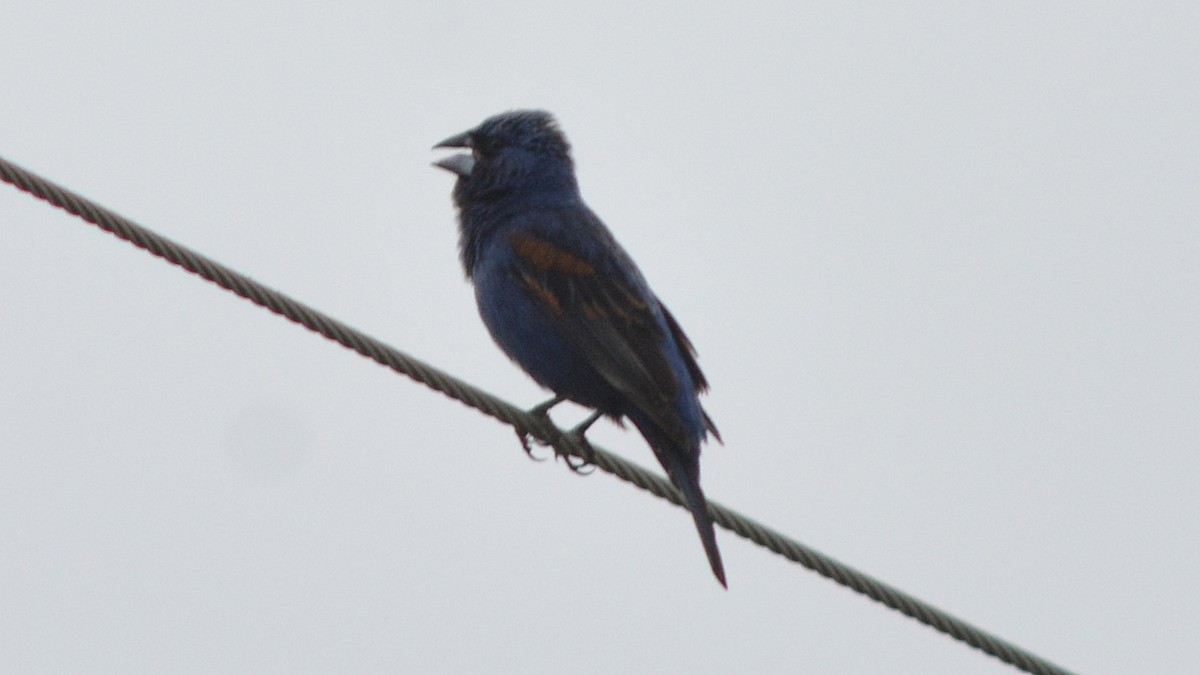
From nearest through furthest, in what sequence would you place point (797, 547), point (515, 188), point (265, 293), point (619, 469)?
1. point (265, 293)
2. point (797, 547)
3. point (619, 469)
4. point (515, 188)

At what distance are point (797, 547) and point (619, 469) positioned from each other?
77 cm

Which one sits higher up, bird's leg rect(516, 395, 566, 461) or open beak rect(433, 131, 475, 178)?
open beak rect(433, 131, 475, 178)

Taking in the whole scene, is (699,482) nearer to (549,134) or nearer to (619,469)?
(619,469)

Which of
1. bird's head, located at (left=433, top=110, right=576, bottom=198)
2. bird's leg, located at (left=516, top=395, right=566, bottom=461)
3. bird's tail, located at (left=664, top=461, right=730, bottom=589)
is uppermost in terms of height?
bird's head, located at (left=433, top=110, right=576, bottom=198)

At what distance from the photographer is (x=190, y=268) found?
468 cm

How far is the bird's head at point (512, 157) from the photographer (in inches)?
314

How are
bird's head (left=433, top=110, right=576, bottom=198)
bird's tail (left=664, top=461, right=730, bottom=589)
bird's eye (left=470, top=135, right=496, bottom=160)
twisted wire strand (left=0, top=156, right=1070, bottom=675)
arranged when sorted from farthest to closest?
bird's eye (left=470, top=135, right=496, bottom=160) → bird's head (left=433, top=110, right=576, bottom=198) → bird's tail (left=664, top=461, right=730, bottom=589) → twisted wire strand (left=0, top=156, right=1070, bottom=675)

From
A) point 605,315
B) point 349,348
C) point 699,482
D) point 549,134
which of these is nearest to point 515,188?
point 549,134

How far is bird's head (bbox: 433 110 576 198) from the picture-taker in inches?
314

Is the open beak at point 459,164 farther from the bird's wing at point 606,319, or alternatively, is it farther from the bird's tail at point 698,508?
the bird's tail at point 698,508

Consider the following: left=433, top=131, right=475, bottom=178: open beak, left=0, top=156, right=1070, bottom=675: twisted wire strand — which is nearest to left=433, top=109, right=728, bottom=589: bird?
left=433, top=131, right=475, bottom=178: open beak

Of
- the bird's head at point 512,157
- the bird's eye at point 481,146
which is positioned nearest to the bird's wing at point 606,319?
the bird's head at point 512,157

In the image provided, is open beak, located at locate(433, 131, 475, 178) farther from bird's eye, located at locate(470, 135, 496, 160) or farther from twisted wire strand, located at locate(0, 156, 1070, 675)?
twisted wire strand, located at locate(0, 156, 1070, 675)

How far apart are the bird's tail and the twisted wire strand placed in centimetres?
24
